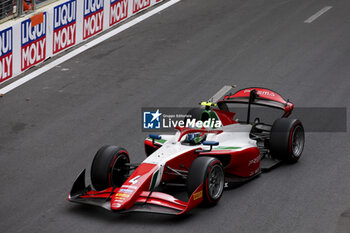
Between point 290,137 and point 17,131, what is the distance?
17.7 feet

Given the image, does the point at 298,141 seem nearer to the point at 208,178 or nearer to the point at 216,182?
the point at 216,182

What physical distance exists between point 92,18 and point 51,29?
1875 mm

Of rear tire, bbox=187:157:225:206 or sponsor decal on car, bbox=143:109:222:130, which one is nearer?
rear tire, bbox=187:157:225:206

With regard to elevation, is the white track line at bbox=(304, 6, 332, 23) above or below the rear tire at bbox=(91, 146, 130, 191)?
above

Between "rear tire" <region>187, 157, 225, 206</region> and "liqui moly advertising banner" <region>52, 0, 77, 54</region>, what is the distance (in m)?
8.84

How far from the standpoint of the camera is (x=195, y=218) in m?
10.1

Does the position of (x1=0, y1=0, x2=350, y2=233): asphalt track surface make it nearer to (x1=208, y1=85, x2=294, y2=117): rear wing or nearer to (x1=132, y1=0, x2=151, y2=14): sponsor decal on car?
(x1=132, y1=0, x2=151, y2=14): sponsor decal on car

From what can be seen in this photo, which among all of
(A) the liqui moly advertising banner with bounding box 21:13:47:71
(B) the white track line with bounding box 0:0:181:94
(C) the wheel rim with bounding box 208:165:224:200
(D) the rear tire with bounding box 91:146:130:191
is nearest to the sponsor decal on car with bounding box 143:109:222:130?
(D) the rear tire with bounding box 91:146:130:191

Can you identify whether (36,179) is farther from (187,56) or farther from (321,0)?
(321,0)

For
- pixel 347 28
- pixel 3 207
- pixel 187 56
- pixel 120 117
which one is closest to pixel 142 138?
pixel 120 117

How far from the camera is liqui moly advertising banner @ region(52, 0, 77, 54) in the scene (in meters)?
18.0

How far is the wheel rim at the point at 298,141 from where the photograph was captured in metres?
11.9

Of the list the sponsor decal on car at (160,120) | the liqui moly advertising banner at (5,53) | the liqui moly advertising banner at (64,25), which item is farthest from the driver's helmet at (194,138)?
the liqui moly advertising banner at (64,25)

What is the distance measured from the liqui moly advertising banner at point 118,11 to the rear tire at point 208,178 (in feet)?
35.2
